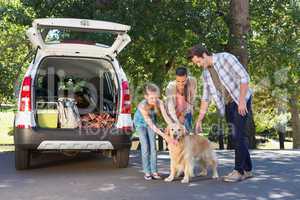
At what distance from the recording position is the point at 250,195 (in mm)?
5754

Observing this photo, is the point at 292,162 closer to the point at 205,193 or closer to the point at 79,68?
the point at 205,193

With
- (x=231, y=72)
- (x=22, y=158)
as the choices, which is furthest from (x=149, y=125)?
(x=22, y=158)

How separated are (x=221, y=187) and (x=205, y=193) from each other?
1.40 feet

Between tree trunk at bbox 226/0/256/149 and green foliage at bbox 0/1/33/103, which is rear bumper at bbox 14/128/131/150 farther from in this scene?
tree trunk at bbox 226/0/256/149

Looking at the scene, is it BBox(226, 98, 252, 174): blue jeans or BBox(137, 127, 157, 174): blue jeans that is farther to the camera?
BBox(137, 127, 157, 174): blue jeans

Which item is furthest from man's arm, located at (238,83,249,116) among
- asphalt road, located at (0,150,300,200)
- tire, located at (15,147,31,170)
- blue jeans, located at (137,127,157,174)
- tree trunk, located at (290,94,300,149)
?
tree trunk, located at (290,94,300,149)

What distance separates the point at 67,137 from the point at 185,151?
1695 mm

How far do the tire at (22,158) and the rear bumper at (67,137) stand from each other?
245 millimetres

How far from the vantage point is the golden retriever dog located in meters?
6.34

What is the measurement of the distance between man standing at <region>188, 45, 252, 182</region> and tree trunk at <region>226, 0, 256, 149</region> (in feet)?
25.7

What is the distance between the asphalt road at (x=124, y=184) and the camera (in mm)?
5750

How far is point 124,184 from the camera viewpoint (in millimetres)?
6461

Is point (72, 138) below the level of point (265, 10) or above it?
below

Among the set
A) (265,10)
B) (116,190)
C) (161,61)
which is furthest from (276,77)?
(116,190)
